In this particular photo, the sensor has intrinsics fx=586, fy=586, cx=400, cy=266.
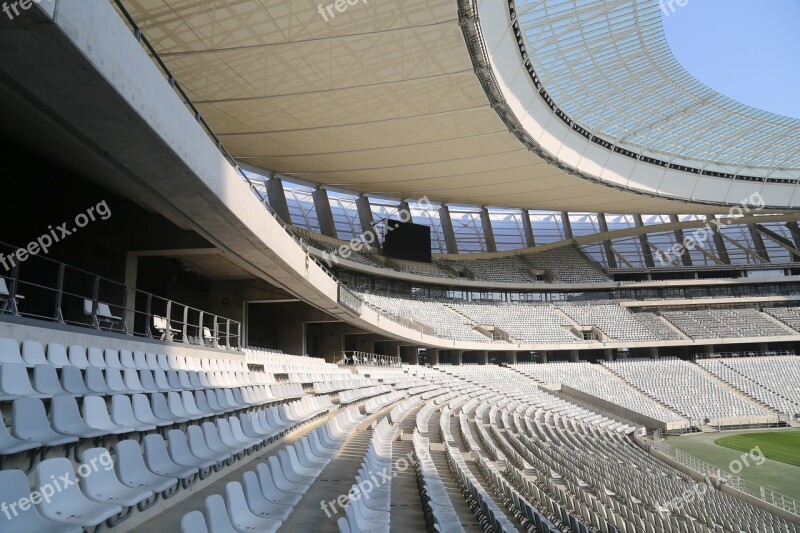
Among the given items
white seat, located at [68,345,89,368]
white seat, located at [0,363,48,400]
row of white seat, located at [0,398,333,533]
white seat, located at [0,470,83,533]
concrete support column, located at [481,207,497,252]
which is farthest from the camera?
concrete support column, located at [481,207,497,252]

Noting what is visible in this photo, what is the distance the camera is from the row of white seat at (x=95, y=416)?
3717 mm

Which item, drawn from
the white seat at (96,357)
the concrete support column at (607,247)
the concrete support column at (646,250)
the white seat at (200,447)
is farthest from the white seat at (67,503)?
the concrete support column at (646,250)

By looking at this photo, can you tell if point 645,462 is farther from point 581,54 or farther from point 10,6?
point 10,6

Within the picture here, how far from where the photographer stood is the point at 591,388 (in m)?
35.6

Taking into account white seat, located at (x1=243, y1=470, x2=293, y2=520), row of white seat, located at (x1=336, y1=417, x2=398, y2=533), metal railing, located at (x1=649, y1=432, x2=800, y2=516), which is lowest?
metal railing, located at (x1=649, y1=432, x2=800, y2=516)

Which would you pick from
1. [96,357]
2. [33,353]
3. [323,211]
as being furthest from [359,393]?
[323,211]

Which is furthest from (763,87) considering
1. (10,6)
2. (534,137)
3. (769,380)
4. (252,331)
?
(10,6)

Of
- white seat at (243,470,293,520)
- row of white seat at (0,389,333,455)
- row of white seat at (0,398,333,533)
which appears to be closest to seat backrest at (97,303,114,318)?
row of white seat at (0,389,333,455)

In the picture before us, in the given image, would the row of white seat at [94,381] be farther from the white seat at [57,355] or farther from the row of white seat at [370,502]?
the row of white seat at [370,502]

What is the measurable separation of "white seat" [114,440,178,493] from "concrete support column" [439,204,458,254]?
137 feet

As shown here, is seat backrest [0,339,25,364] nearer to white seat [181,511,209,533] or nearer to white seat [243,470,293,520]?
white seat [243,470,293,520]

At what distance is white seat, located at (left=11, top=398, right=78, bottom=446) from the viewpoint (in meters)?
3.71

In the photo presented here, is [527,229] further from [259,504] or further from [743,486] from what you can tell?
[259,504]

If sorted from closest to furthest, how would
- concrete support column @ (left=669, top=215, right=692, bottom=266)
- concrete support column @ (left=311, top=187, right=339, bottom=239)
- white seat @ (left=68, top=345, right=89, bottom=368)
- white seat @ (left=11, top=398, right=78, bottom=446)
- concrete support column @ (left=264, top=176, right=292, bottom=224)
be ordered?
1. white seat @ (left=11, top=398, right=78, bottom=446)
2. white seat @ (left=68, top=345, right=89, bottom=368)
3. concrete support column @ (left=264, top=176, right=292, bottom=224)
4. concrete support column @ (left=311, top=187, right=339, bottom=239)
5. concrete support column @ (left=669, top=215, right=692, bottom=266)
